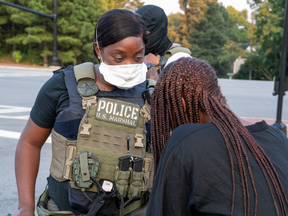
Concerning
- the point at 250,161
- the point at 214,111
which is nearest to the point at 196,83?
the point at 214,111

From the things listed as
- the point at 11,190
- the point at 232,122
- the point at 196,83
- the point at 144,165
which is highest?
the point at 196,83

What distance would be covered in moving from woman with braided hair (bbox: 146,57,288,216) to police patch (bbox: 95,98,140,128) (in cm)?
61

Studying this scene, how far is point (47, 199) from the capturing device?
1.99 m

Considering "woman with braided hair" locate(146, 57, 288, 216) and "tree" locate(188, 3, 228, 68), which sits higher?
"tree" locate(188, 3, 228, 68)

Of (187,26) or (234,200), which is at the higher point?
(187,26)

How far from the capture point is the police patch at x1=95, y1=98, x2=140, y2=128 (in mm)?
1906

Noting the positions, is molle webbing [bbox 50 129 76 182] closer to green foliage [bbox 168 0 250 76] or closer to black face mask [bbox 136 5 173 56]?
black face mask [bbox 136 5 173 56]

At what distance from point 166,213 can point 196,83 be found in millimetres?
490

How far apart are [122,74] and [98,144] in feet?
1.35

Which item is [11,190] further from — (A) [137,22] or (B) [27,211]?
(A) [137,22]

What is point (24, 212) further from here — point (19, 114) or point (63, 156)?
point (19, 114)

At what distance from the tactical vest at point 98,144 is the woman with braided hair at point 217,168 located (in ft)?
1.91

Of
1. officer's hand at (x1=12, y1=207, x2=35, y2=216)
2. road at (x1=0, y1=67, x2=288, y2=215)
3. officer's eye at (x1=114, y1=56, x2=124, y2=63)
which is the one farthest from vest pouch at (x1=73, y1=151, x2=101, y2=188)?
road at (x1=0, y1=67, x2=288, y2=215)

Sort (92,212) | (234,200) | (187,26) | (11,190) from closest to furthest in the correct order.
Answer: (234,200)
(92,212)
(11,190)
(187,26)
